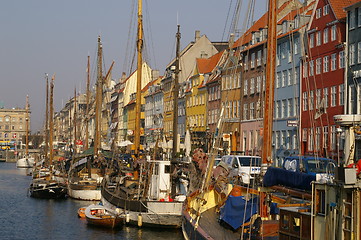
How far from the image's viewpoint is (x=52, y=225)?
4609cm

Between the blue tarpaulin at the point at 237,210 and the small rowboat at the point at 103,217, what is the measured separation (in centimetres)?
1640

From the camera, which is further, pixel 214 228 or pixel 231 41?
pixel 231 41

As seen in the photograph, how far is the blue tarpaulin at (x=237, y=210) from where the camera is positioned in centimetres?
2489

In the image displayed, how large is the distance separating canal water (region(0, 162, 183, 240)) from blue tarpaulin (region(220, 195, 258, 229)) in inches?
453

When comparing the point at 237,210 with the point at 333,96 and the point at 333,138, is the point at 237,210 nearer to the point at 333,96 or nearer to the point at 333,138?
the point at 333,138

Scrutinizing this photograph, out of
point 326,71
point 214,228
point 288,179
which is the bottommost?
point 214,228

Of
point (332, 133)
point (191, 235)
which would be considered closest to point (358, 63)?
point (332, 133)

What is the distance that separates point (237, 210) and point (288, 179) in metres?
3.62

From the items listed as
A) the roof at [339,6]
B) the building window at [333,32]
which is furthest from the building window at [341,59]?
the roof at [339,6]

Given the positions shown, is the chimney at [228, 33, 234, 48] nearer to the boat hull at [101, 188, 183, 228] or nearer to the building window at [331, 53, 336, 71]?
the boat hull at [101, 188, 183, 228]

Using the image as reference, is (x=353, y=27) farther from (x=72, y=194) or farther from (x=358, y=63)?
(x=72, y=194)

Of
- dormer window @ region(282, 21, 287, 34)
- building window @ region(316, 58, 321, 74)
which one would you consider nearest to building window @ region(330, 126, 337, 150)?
building window @ region(316, 58, 321, 74)

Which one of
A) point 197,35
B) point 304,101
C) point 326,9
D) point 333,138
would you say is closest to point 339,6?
point 326,9

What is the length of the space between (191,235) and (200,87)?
7484 cm
